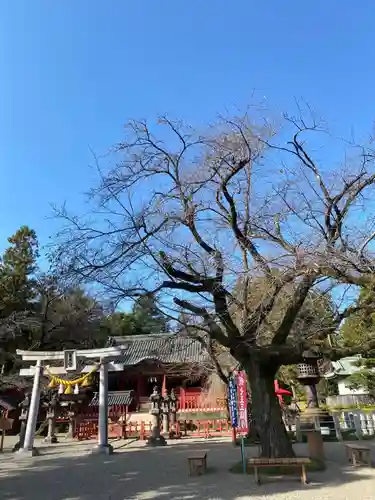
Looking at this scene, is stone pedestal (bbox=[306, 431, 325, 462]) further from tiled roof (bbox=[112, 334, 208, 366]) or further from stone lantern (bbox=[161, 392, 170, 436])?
tiled roof (bbox=[112, 334, 208, 366])

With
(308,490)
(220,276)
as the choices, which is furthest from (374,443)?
(220,276)

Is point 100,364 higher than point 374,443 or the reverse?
higher

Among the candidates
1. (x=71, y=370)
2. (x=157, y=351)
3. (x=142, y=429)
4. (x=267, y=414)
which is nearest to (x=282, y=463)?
(x=267, y=414)

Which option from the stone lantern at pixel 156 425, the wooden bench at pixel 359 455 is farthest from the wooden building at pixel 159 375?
the wooden bench at pixel 359 455

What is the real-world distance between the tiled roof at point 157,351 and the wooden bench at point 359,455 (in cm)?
1372

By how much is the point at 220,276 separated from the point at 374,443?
9.27 m

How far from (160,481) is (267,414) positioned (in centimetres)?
257

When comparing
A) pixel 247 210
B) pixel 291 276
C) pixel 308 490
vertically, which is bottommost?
pixel 308 490

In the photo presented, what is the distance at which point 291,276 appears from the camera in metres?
7.60

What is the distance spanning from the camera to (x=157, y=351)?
2769 cm

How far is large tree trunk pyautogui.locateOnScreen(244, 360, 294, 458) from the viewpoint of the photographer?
846 centimetres

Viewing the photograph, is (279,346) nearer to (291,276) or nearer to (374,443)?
(291,276)

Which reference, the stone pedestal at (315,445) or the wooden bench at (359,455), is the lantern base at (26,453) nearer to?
the stone pedestal at (315,445)

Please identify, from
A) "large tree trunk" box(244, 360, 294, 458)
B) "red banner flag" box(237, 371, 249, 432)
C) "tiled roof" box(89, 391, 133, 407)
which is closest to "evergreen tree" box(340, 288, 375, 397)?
"large tree trunk" box(244, 360, 294, 458)
